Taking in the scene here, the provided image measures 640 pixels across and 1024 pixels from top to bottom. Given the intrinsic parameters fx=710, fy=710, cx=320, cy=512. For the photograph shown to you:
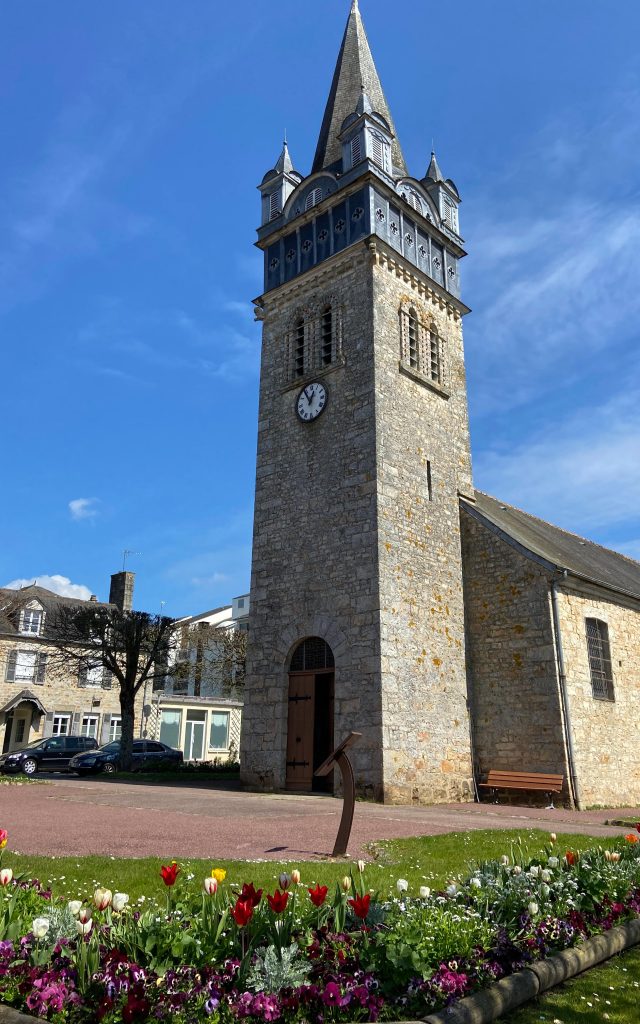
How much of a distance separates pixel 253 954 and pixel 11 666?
3210cm

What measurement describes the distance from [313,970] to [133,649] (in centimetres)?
2080

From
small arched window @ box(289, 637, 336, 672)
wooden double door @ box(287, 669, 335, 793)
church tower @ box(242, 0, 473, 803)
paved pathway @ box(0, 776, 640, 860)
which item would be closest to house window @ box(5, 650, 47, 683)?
paved pathway @ box(0, 776, 640, 860)

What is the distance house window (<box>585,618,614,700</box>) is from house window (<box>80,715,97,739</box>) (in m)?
25.0

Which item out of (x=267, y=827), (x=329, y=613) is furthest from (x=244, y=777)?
(x=267, y=827)

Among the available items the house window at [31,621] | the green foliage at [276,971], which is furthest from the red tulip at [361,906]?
the house window at [31,621]

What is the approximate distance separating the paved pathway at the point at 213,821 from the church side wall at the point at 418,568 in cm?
105

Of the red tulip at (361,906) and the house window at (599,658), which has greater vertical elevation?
Answer: the house window at (599,658)

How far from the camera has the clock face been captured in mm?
17484

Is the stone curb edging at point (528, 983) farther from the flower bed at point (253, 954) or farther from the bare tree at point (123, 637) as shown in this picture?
the bare tree at point (123, 637)

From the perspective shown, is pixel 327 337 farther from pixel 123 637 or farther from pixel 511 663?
pixel 123 637

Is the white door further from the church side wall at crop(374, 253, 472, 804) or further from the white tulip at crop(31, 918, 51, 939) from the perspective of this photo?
the white tulip at crop(31, 918, 51, 939)

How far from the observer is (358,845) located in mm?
7746

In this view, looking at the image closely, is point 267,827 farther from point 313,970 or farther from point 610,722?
point 610,722

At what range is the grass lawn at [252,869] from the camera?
5223mm
